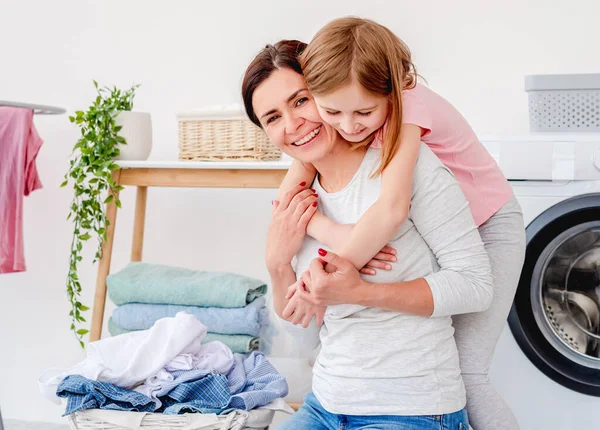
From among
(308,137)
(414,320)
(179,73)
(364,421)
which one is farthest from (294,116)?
(179,73)

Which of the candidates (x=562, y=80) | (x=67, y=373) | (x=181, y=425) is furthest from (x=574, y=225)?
(x=67, y=373)

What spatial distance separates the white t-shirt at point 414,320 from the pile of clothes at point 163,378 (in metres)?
0.44

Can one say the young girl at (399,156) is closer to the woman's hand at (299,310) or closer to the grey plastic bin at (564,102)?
the woman's hand at (299,310)

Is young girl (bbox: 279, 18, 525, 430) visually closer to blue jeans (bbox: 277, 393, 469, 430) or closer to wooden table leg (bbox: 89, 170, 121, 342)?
blue jeans (bbox: 277, 393, 469, 430)

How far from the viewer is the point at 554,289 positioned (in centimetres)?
183

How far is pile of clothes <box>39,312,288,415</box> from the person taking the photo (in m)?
1.54

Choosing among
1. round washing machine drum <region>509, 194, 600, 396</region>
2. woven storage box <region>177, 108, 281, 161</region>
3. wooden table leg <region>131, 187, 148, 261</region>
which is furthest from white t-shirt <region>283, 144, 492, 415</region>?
wooden table leg <region>131, 187, 148, 261</region>

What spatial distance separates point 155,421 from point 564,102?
51.5 inches

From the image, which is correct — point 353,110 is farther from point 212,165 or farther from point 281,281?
point 212,165

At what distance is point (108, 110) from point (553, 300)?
4.56 feet

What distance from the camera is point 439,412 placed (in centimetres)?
109

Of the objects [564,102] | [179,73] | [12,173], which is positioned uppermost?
[179,73]

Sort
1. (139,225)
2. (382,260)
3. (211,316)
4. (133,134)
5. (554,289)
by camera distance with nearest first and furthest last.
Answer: (382,260) < (554,289) < (211,316) < (133,134) < (139,225)

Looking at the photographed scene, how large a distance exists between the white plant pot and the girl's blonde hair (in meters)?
1.25
